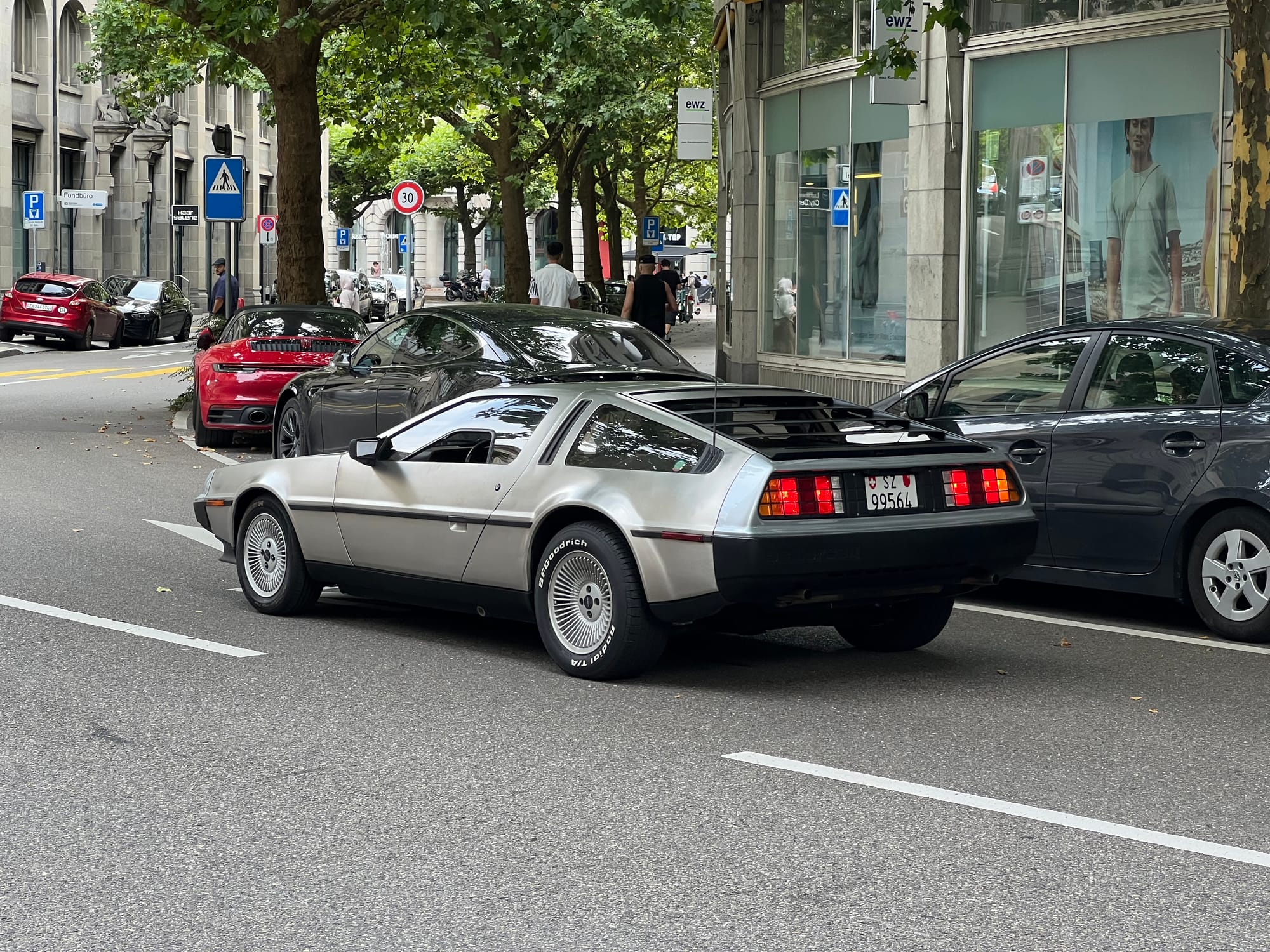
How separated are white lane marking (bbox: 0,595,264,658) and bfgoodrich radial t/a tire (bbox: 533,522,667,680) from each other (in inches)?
54.6

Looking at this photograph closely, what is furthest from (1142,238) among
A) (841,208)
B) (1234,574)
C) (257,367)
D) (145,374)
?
(145,374)

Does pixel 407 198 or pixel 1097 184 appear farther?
pixel 407 198

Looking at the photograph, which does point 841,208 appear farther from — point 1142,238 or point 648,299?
point 1142,238

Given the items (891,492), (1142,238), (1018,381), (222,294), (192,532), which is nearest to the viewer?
(891,492)

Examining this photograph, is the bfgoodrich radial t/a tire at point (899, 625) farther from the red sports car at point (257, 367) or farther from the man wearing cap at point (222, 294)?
the man wearing cap at point (222, 294)

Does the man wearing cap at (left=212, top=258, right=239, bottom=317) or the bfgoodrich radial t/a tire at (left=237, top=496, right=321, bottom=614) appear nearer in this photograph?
the bfgoodrich radial t/a tire at (left=237, top=496, right=321, bottom=614)

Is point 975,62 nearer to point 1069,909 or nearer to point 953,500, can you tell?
point 953,500

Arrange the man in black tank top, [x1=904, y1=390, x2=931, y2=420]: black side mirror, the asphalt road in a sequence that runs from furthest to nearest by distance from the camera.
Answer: the man in black tank top < [x1=904, y1=390, x2=931, y2=420]: black side mirror < the asphalt road

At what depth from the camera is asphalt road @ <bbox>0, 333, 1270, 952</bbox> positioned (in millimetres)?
4512

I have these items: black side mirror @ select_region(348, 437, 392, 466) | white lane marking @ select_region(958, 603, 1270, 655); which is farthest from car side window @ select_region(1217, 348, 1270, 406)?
black side mirror @ select_region(348, 437, 392, 466)

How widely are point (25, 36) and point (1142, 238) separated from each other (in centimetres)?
4149

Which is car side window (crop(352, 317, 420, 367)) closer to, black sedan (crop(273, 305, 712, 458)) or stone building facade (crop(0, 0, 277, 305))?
black sedan (crop(273, 305, 712, 458))

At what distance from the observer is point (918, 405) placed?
998 cm

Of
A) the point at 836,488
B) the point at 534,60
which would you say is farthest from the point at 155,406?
the point at 836,488
